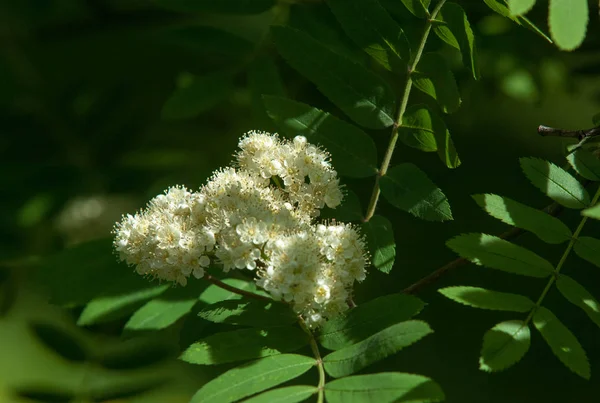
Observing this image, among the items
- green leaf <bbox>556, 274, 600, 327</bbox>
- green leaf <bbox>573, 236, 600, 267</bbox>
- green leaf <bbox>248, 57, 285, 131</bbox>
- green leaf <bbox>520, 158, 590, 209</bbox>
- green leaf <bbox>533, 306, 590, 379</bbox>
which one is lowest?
green leaf <bbox>533, 306, 590, 379</bbox>

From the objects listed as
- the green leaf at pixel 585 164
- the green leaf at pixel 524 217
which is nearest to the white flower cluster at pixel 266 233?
the green leaf at pixel 524 217

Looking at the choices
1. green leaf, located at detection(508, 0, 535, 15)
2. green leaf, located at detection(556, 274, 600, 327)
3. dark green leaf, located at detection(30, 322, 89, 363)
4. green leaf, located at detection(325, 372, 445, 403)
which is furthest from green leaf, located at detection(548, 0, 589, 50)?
dark green leaf, located at detection(30, 322, 89, 363)

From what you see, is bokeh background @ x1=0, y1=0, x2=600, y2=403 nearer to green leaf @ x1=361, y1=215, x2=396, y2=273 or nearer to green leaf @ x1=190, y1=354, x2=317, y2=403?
green leaf @ x1=190, y1=354, x2=317, y2=403

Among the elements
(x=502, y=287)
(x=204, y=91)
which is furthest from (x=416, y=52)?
(x=502, y=287)

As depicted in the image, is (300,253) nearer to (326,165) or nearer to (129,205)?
(326,165)

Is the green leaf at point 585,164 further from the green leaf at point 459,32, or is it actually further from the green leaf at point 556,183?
the green leaf at point 459,32

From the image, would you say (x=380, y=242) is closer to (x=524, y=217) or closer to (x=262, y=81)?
(x=524, y=217)
